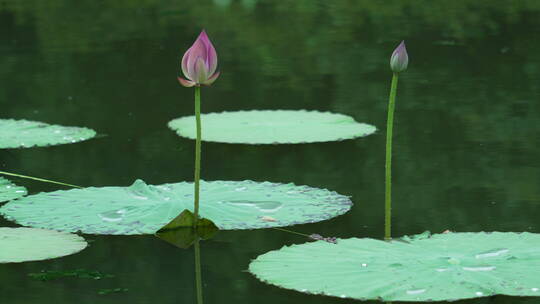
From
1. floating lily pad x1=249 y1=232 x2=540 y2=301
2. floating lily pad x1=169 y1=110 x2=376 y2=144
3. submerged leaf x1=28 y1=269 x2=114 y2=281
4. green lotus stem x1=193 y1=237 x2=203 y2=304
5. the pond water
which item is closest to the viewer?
floating lily pad x1=249 y1=232 x2=540 y2=301

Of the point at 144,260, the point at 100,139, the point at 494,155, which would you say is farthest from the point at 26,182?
the point at 494,155

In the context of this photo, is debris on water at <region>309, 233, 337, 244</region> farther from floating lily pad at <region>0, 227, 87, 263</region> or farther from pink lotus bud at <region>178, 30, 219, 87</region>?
floating lily pad at <region>0, 227, 87, 263</region>

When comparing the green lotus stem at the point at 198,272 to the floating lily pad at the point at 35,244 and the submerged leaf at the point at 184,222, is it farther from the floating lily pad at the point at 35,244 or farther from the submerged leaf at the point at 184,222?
the floating lily pad at the point at 35,244

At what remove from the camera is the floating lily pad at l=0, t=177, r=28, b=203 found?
11.1ft

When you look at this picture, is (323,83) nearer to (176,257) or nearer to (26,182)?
(26,182)

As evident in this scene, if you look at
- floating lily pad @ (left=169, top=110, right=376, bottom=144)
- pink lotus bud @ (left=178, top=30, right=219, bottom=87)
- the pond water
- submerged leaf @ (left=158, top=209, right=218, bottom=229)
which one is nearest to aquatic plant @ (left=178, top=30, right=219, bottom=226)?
pink lotus bud @ (left=178, top=30, right=219, bottom=87)

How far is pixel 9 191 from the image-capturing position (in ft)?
11.3

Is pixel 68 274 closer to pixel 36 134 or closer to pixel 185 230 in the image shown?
pixel 185 230

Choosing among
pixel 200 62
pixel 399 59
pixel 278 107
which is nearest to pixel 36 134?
pixel 278 107

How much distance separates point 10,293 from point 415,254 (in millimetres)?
957

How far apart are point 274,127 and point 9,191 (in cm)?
142

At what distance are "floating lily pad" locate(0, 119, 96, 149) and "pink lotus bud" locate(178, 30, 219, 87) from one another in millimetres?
1462

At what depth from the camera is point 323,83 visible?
5801 mm

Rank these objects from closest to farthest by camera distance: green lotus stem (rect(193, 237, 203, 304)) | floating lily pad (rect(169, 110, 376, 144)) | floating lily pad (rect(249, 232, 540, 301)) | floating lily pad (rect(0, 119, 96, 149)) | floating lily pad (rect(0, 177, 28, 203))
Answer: floating lily pad (rect(249, 232, 540, 301)) → green lotus stem (rect(193, 237, 203, 304)) → floating lily pad (rect(0, 177, 28, 203)) → floating lily pad (rect(0, 119, 96, 149)) → floating lily pad (rect(169, 110, 376, 144))
